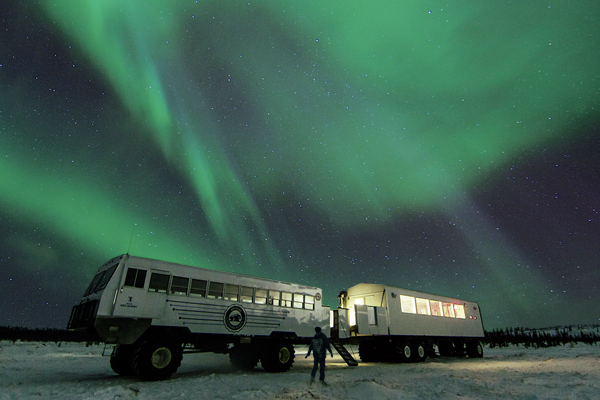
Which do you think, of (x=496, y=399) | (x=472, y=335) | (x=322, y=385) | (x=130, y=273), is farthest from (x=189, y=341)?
(x=472, y=335)

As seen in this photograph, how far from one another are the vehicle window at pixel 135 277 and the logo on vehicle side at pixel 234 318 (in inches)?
148

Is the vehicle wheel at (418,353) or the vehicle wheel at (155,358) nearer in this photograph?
the vehicle wheel at (155,358)

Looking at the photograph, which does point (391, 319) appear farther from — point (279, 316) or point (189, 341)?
point (189, 341)

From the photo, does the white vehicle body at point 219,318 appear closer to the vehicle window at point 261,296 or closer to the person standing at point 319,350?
the vehicle window at point 261,296

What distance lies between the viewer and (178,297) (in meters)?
12.8

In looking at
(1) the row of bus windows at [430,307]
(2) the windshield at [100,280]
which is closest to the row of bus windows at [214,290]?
(2) the windshield at [100,280]

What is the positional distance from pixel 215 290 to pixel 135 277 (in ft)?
10.8

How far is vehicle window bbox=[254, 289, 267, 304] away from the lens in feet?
49.7

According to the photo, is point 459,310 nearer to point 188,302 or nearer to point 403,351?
point 403,351

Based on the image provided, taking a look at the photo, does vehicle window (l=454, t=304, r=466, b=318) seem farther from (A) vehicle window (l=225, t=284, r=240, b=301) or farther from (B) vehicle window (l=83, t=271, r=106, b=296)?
(B) vehicle window (l=83, t=271, r=106, b=296)

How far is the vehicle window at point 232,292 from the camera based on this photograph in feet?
46.8

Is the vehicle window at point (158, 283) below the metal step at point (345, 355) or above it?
above

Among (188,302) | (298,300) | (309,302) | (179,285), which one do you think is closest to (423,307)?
(309,302)

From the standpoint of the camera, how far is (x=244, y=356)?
16.2 m
